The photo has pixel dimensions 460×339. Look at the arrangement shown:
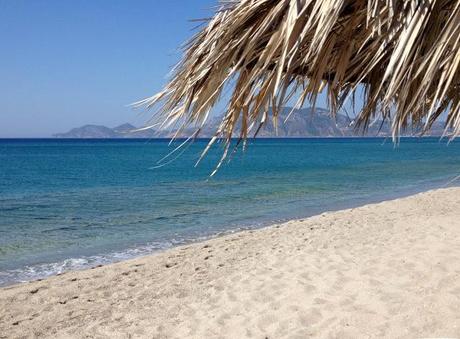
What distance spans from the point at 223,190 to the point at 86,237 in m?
9.45

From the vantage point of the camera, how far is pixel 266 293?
5609mm

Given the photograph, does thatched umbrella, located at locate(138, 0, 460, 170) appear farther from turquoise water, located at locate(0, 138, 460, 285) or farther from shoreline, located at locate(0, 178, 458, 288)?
shoreline, located at locate(0, 178, 458, 288)

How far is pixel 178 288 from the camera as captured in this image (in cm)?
629

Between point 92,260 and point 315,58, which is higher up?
point 315,58

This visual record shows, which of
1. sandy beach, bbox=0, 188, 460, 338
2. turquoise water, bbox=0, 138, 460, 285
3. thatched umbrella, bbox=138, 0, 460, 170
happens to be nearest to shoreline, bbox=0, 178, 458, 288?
turquoise water, bbox=0, 138, 460, 285

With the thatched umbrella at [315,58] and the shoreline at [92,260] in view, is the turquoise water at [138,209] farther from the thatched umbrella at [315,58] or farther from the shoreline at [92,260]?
the thatched umbrella at [315,58]

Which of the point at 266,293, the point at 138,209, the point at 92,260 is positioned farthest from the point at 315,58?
the point at 138,209

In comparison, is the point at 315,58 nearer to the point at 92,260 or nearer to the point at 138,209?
the point at 92,260

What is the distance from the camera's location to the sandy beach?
4.63 m

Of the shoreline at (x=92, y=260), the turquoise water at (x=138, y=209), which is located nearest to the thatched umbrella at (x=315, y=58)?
the turquoise water at (x=138, y=209)

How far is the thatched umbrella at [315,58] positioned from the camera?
1.63m

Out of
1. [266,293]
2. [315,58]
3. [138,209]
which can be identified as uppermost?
[315,58]

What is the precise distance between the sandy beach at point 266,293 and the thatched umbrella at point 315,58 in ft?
8.50

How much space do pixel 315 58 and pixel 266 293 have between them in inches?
161
